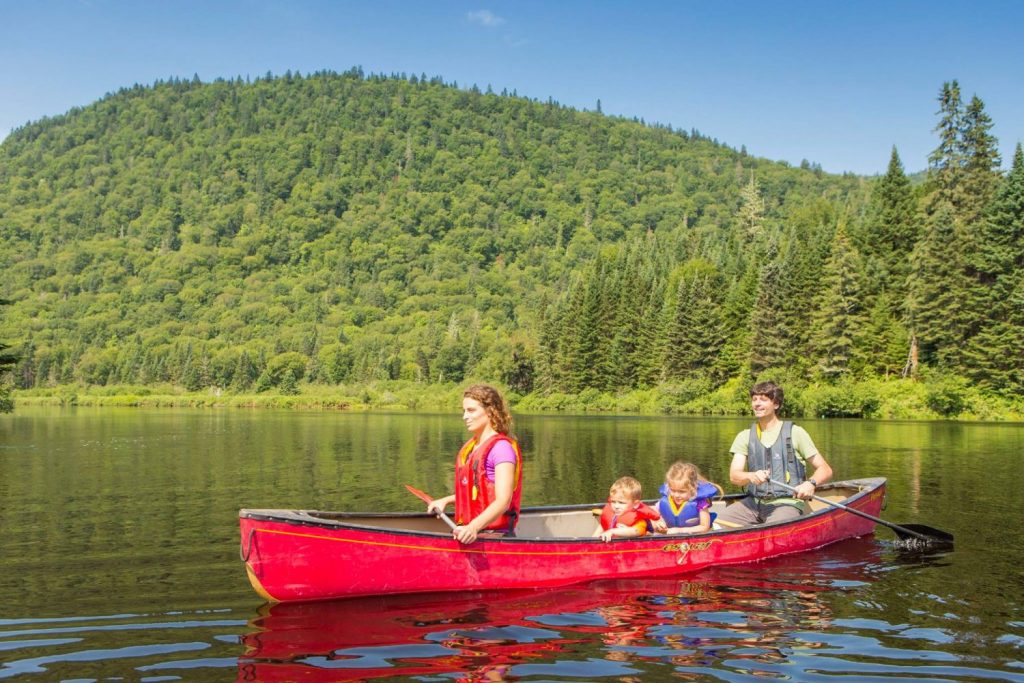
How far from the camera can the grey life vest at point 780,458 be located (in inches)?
589

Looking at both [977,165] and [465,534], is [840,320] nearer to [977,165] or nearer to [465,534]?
[977,165]

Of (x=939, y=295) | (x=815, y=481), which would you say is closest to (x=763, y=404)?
(x=815, y=481)

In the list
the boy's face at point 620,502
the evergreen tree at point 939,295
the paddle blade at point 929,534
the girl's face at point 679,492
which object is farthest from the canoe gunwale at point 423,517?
the evergreen tree at point 939,295

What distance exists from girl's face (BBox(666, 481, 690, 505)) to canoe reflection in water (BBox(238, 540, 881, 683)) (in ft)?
4.00

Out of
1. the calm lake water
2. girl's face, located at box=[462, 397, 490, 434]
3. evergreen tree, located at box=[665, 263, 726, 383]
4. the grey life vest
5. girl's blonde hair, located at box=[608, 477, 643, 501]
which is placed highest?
evergreen tree, located at box=[665, 263, 726, 383]

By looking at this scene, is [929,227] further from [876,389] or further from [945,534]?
[945,534]

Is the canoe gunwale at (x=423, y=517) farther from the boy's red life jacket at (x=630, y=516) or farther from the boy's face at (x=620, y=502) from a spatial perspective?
the boy's face at (x=620, y=502)

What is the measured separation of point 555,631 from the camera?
34.4 feet

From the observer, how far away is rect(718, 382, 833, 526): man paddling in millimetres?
14469

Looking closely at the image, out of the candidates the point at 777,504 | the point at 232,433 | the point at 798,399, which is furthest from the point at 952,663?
the point at 798,399

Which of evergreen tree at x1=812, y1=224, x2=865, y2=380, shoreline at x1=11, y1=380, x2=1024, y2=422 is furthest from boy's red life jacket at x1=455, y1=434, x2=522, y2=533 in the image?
evergreen tree at x1=812, y1=224, x2=865, y2=380

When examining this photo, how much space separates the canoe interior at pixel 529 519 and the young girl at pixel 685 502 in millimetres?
1243

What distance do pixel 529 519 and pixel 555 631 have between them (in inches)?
178

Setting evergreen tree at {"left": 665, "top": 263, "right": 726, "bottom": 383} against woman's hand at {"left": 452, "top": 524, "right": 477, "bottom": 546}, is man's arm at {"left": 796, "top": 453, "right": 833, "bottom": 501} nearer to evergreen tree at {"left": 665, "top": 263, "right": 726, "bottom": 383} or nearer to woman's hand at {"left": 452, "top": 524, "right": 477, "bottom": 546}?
woman's hand at {"left": 452, "top": 524, "right": 477, "bottom": 546}
